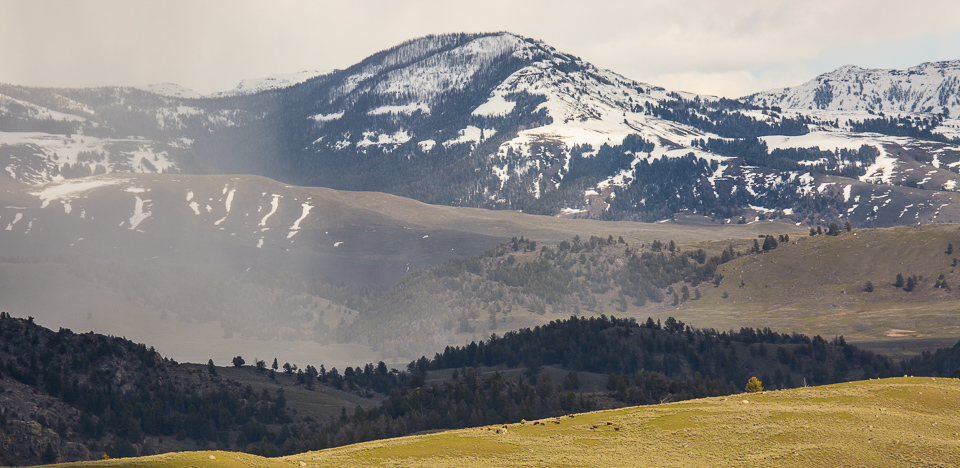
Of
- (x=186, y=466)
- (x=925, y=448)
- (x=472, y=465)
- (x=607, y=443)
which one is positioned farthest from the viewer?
(x=607, y=443)

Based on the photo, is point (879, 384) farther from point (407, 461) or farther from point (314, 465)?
point (314, 465)

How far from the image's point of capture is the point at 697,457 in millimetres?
84812

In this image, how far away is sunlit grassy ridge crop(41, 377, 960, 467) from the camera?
80125 millimetres

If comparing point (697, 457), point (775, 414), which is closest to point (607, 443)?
point (697, 457)

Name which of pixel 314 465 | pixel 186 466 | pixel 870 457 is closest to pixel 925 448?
pixel 870 457

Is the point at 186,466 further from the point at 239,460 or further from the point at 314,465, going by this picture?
the point at 314,465

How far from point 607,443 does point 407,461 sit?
18.7 meters

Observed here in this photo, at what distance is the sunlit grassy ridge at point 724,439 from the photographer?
80125mm

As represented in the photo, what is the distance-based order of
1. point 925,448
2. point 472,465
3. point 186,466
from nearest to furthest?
point 186,466, point 925,448, point 472,465

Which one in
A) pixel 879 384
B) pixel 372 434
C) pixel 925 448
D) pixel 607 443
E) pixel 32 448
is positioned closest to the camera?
pixel 925 448

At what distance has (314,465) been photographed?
85875mm

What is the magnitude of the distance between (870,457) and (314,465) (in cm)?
4544

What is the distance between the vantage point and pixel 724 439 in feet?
293

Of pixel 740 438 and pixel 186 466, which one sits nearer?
pixel 186 466
